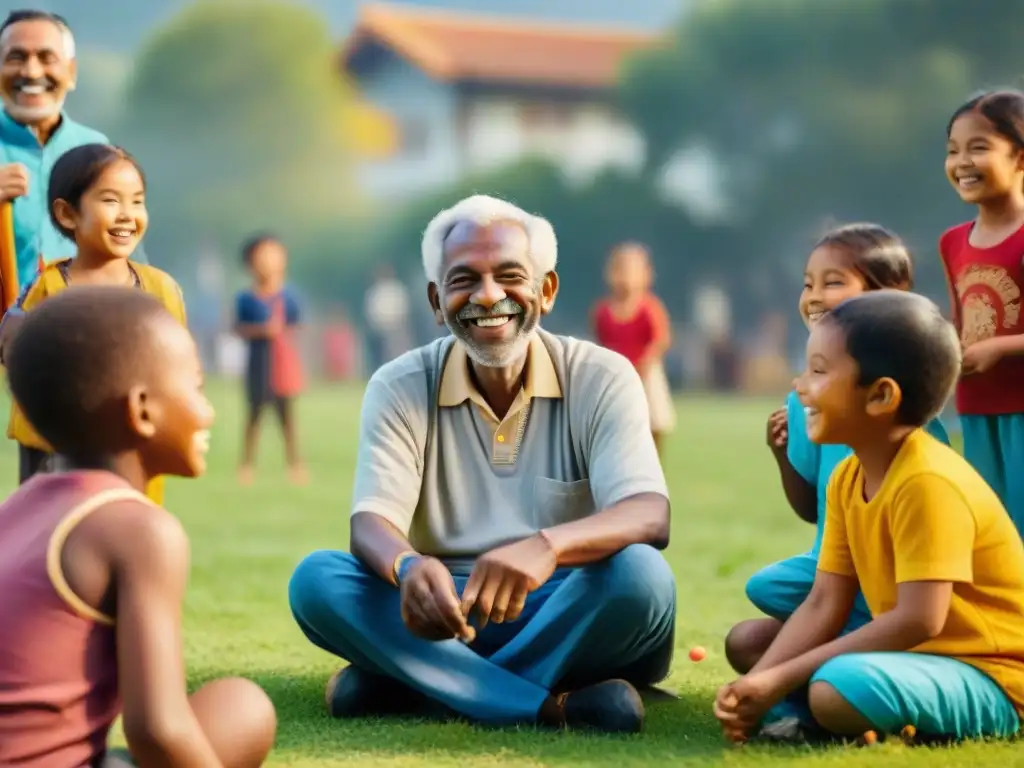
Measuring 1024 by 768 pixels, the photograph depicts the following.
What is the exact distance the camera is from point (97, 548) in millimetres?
2703

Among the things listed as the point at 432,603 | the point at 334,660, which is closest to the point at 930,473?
the point at 432,603

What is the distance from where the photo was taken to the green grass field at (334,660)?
3.68m

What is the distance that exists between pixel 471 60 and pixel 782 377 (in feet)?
45.8

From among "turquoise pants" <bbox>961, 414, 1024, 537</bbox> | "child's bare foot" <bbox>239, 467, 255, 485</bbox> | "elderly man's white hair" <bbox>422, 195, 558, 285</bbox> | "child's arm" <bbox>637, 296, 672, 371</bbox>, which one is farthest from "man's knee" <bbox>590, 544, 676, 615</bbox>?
"child's bare foot" <bbox>239, 467, 255, 485</bbox>

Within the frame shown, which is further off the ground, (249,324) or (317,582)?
(249,324)

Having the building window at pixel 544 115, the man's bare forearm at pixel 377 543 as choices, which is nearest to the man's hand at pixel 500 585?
the man's bare forearm at pixel 377 543

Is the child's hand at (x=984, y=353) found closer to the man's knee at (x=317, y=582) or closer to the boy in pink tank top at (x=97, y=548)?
the man's knee at (x=317, y=582)

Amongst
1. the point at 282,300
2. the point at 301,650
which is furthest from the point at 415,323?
the point at 301,650

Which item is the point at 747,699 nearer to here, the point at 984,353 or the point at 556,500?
the point at 556,500

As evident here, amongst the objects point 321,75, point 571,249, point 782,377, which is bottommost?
point 782,377

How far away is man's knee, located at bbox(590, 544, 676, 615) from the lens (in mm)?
3930

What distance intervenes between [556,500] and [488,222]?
714mm

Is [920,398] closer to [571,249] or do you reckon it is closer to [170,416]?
[170,416]

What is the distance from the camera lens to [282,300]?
40.9 feet
